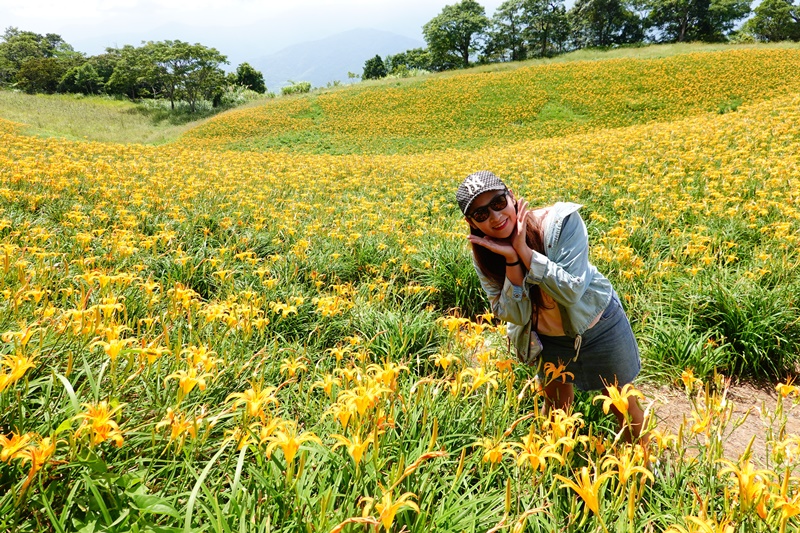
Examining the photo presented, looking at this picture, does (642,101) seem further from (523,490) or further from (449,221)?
(523,490)

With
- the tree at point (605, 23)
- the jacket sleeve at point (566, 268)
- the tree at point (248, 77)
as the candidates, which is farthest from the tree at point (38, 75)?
the jacket sleeve at point (566, 268)

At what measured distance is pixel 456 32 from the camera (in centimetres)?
4400

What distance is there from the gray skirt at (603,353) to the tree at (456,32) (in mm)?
46629

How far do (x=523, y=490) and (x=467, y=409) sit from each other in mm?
518

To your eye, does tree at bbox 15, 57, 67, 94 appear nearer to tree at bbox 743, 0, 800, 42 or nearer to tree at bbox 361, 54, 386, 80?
tree at bbox 361, 54, 386, 80

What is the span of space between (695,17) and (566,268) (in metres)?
54.5

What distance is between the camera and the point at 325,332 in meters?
3.12

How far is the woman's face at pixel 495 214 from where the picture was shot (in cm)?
174

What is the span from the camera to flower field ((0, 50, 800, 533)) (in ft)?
4.14

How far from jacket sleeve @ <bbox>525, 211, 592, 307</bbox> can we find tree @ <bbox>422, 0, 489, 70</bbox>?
153 feet

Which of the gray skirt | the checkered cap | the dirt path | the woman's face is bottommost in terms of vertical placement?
the dirt path

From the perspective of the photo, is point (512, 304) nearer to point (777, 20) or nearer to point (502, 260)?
point (502, 260)

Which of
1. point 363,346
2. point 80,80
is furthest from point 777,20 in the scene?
point 80,80

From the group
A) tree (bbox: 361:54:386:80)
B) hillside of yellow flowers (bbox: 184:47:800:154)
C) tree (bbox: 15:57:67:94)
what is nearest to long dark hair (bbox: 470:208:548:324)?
hillside of yellow flowers (bbox: 184:47:800:154)
